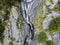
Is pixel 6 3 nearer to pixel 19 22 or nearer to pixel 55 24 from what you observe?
pixel 19 22

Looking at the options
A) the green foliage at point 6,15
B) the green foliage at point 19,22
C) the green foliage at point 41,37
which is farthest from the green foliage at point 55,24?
the green foliage at point 6,15

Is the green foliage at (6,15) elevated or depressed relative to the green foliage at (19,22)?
elevated

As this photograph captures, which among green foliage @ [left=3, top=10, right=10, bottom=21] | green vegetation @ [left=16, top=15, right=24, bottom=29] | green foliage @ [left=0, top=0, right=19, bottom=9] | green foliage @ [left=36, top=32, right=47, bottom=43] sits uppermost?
green foliage @ [left=0, top=0, right=19, bottom=9]

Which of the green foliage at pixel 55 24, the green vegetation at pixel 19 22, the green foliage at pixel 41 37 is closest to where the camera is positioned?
the green foliage at pixel 55 24

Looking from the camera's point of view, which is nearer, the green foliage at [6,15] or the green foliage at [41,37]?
the green foliage at [41,37]

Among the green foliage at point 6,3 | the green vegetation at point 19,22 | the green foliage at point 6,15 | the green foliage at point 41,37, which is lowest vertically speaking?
the green foliage at point 41,37

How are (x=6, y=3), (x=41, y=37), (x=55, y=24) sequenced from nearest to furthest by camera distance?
1. (x=55, y=24)
2. (x=41, y=37)
3. (x=6, y=3)

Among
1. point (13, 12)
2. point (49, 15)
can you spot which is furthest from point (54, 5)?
point (13, 12)

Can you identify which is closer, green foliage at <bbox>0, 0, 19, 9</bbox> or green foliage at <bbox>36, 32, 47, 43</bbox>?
green foliage at <bbox>36, 32, 47, 43</bbox>

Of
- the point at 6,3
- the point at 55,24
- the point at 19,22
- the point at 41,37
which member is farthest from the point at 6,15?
the point at 55,24

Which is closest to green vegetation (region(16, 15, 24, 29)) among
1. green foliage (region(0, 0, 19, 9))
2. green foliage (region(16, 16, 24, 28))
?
green foliage (region(16, 16, 24, 28))

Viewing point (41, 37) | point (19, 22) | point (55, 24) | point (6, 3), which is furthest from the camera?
point (6, 3)

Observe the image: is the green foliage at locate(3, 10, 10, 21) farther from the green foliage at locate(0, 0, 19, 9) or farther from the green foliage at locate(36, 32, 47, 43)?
the green foliage at locate(36, 32, 47, 43)

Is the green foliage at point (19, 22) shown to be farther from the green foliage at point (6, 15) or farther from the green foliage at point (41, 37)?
the green foliage at point (41, 37)
